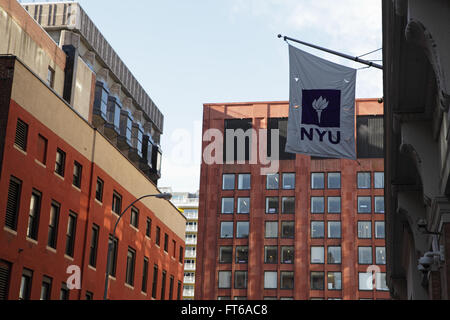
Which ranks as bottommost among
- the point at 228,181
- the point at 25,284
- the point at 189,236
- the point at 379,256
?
the point at 25,284

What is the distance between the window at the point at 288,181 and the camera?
97.1 m

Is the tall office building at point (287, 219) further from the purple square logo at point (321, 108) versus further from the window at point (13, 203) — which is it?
the purple square logo at point (321, 108)

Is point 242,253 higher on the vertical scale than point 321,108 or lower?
higher

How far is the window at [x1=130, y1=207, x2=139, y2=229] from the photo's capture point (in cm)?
4511

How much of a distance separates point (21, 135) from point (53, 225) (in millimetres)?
5227

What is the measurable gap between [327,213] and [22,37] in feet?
189

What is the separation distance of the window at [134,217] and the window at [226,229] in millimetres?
52074

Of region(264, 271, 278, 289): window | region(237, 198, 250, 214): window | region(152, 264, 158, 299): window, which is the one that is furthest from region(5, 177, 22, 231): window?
region(237, 198, 250, 214): window

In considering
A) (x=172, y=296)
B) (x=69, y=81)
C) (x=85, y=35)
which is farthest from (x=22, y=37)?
(x=172, y=296)

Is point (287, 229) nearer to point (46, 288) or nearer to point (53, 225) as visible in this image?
point (53, 225)

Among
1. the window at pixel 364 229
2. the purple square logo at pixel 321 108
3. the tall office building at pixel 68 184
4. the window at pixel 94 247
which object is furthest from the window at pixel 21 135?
the window at pixel 364 229

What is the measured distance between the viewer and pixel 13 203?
1186 inches

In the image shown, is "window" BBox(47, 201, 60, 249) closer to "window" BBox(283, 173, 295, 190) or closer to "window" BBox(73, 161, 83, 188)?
"window" BBox(73, 161, 83, 188)

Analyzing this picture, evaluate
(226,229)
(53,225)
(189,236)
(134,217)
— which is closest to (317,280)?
(226,229)
